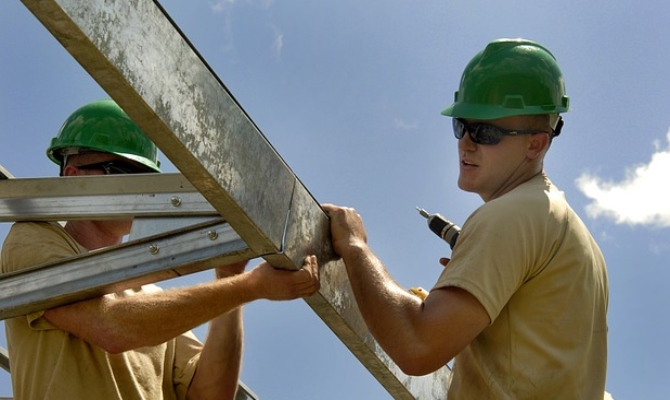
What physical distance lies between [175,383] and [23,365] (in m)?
0.80

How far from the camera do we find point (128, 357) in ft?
13.9

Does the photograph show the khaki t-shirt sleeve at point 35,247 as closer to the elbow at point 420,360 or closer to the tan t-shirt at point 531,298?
the elbow at point 420,360

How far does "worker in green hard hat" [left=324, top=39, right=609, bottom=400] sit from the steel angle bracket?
484 millimetres

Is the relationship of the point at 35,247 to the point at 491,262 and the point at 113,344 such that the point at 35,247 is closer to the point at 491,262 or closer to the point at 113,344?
the point at 113,344

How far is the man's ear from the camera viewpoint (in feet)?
11.3

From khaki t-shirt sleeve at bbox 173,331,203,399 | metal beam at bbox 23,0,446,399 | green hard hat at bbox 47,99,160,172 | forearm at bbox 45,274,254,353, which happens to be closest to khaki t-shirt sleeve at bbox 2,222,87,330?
forearm at bbox 45,274,254,353

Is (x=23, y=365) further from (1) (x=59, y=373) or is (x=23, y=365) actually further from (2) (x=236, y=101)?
(2) (x=236, y=101)

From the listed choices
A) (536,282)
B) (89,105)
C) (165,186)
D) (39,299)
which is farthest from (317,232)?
(89,105)

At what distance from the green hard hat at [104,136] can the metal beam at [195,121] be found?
4.69 feet

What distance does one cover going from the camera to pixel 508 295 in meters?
3.01

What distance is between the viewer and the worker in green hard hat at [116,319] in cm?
384

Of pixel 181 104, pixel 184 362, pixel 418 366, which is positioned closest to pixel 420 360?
pixel 418 366

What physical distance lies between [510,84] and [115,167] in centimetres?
203

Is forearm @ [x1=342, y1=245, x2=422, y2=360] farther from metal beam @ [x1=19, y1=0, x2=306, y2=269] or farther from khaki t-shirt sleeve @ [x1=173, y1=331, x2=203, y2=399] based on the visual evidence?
khaki t-shirt sleeve @ [x1=173, y1=331, x2=203, y2=399]
